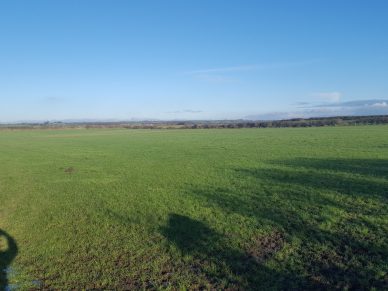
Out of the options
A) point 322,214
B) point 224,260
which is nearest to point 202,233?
point 224,260

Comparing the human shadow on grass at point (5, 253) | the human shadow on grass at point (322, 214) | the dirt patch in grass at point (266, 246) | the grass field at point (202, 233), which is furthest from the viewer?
the dirt patch in grass at point (266, 246)

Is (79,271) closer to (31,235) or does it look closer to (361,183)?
(31,235)

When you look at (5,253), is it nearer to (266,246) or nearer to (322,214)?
(266,246)

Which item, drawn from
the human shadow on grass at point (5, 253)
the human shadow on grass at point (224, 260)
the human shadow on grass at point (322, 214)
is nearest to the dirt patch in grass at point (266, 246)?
the human shadow on grass at point (224, 260)

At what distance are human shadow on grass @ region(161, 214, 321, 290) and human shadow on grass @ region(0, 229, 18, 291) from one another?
4.86 metres

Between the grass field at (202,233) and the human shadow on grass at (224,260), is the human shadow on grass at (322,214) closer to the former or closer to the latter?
the grass field at (202,233)

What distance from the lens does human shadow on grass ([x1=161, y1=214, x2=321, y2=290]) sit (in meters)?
8.61

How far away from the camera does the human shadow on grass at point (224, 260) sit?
861 cm

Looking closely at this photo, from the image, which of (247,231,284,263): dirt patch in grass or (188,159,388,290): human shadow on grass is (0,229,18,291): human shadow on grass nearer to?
(247,231,284,263): dirt patch in grass

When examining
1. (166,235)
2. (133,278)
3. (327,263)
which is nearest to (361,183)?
(327,263)

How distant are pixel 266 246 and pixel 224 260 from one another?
158 centimetres

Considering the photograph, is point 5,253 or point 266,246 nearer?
point 266,246

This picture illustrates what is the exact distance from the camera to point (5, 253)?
36.3 feet

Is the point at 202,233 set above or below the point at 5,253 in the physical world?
above
